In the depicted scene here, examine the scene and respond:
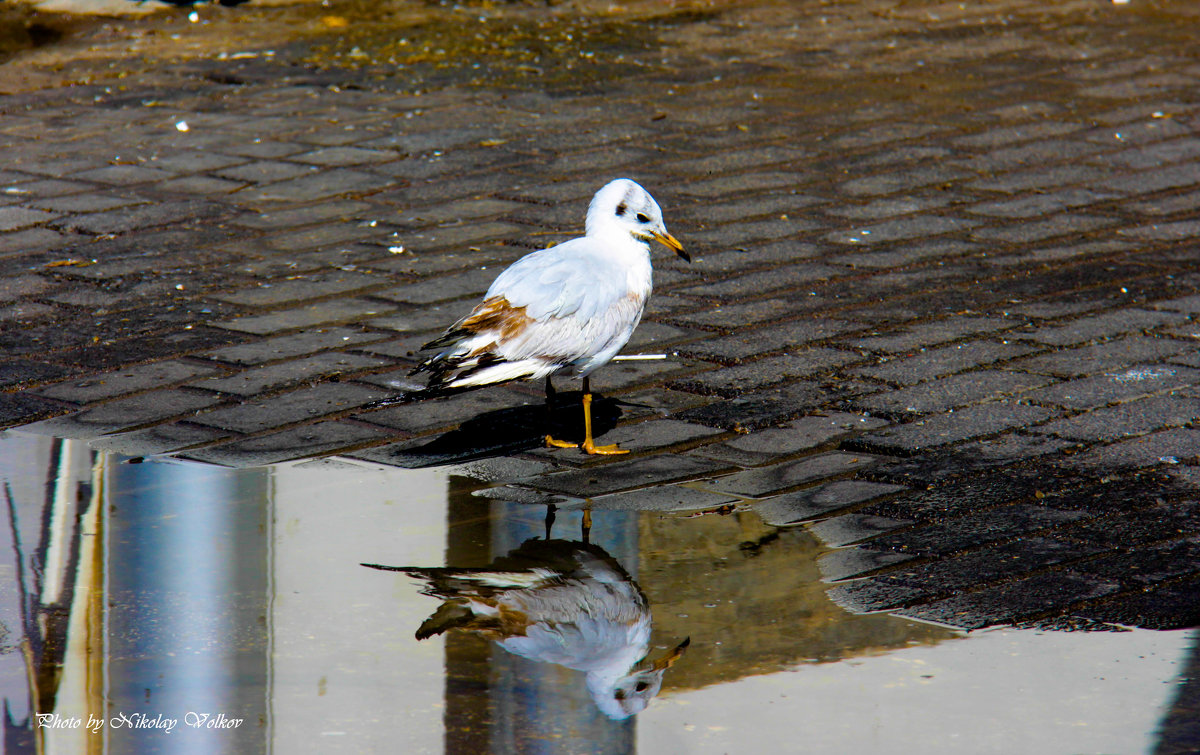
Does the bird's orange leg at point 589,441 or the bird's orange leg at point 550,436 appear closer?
the bird's orange leg at point 589,441

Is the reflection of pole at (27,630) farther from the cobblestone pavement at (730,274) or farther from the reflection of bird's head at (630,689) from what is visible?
the reflection of bird's head at (630,689)

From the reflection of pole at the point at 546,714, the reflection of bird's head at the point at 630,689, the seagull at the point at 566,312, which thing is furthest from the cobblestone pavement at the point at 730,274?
the reflection of pole at the point at 546,714

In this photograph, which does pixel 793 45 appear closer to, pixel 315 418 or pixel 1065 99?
pixel 1065 99

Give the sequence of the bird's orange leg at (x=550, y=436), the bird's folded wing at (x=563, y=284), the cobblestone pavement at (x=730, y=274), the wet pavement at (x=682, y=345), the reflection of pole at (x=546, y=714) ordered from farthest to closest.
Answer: the bird's orange leg at (x=550, y=436), the bird's folded wing at (x=563, y=284), the cobblestone pavement at (x=730, y=274), the wet pavement at (x=682, y=345), the reflection of pole at (x=546, y=714)

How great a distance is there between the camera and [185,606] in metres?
3.80

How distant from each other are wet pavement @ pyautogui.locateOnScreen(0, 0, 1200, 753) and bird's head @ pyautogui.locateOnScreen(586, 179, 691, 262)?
63 cm

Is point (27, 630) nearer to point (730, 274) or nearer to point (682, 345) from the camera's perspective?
point (682, 345)

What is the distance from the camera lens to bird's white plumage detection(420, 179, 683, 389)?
452 centimetres

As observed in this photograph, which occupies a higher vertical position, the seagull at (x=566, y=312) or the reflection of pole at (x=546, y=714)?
the seagull at (x=566, y=312)

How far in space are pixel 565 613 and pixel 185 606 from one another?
3.12 ft

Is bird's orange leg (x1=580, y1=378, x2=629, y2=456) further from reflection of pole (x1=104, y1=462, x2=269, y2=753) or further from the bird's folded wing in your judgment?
reflection of pole (x1=104, y1=462, x2=269, y2=753)

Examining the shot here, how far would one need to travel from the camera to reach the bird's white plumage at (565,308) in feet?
14.8

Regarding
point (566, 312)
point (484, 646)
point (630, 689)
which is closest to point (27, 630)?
point (484, 646)

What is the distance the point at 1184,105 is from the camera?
30.1 ft
